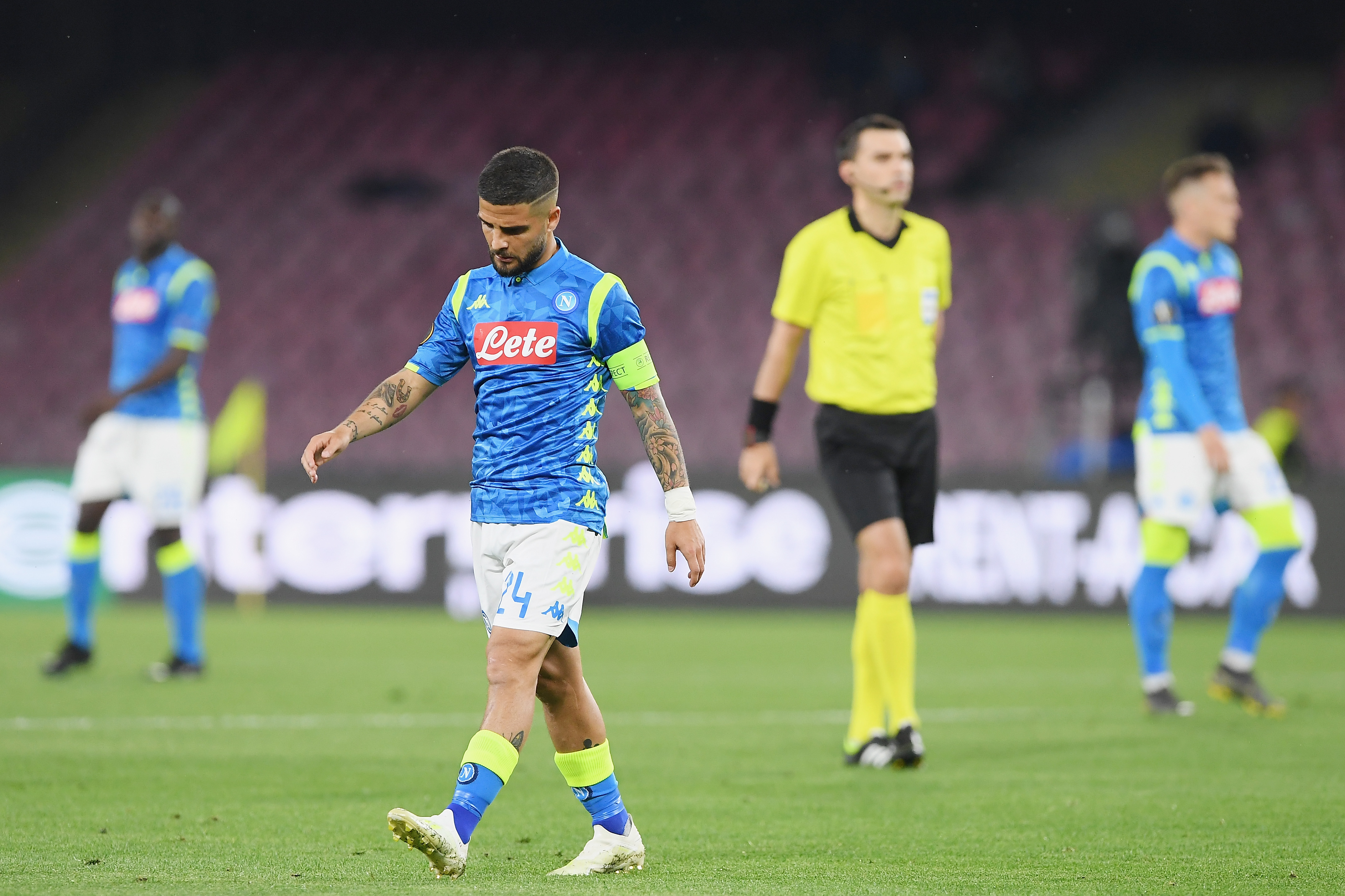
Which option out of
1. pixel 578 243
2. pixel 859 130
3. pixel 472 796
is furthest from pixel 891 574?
pixel 578 243

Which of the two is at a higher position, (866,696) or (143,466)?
(143,466)

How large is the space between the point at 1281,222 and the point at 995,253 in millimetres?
3230

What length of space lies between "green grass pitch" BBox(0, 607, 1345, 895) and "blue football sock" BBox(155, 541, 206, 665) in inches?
11.0

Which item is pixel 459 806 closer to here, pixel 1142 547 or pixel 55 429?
pixel 1142 547

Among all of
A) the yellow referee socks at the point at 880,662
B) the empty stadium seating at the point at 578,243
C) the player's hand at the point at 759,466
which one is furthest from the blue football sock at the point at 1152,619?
the empty stadium seating at the point at 578,243

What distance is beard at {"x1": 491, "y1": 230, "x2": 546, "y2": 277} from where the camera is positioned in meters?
4.02

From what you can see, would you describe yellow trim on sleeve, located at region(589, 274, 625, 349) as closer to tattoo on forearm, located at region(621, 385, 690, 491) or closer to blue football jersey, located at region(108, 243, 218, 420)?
tattoo on forearm, located at region(621, 385, 690, 491)

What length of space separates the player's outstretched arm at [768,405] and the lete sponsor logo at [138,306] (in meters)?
3.82

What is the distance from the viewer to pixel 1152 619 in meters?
7.37

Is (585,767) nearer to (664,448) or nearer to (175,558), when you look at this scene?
(664,448)

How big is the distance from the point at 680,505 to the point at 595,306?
52 cm

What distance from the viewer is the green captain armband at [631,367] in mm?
4055

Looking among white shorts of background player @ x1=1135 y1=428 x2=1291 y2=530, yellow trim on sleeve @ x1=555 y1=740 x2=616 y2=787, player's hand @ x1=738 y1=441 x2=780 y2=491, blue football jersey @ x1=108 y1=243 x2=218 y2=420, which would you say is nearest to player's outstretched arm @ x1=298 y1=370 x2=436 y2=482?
yellow trim on sleeve @ x1=555 y1=740 x2=616 y2=787

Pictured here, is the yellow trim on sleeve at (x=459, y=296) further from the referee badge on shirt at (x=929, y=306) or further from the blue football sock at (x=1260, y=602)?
the blue football sock at (x=1260, y=602)
